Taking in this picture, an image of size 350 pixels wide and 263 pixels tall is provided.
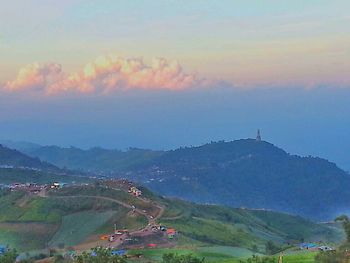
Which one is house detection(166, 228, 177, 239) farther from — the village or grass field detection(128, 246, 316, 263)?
grass field detection(128, 246, 316, 263)

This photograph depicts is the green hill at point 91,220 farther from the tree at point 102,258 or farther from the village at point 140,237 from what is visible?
the tree at point 102,258

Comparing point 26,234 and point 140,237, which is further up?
point 26,234

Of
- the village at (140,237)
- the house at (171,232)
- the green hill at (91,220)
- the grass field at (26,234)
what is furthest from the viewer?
the grass field at (26,234)

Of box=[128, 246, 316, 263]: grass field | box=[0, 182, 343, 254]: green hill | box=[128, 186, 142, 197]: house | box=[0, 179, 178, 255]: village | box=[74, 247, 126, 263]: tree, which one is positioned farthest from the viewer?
box=[128, 186, 142, 197]: house

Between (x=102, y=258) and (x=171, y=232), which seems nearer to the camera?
(x=102, y=258)

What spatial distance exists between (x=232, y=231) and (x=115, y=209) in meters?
25.7

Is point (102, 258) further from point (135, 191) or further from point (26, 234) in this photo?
point (135, 191)

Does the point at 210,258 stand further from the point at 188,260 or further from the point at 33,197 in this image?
the point at 33,197

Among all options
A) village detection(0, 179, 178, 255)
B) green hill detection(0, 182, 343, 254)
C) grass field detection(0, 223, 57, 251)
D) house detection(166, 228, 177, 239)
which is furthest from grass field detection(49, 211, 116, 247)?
house detection(166, 228, 177, 239)

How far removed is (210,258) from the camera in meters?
90.4

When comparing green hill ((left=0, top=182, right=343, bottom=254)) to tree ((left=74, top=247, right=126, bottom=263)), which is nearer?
tree ((left=74, top=247, right=126, bottom=263))

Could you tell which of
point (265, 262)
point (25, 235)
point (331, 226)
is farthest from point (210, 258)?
point (331, 226)

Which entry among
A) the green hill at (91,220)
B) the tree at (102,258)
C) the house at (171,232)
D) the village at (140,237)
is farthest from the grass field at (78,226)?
the tree at (102,258)

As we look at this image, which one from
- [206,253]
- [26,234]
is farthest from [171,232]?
[26,234]
